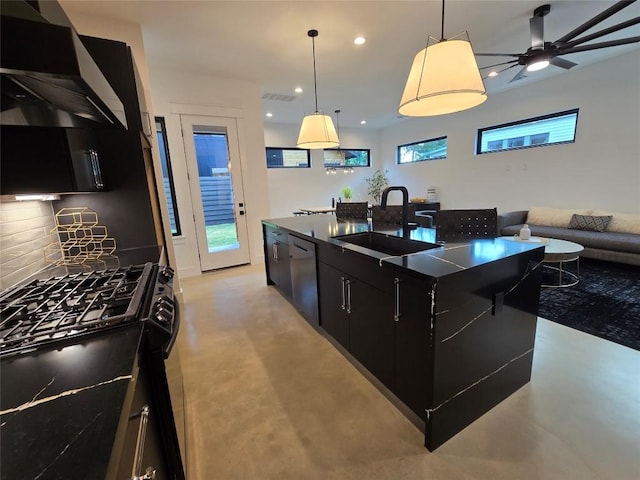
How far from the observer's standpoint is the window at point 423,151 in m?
6.89

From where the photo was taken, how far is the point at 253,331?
2.72 meters

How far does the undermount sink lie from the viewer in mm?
2045

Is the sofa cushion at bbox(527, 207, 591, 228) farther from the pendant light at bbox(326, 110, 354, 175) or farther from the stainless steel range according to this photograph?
the stainless steel range

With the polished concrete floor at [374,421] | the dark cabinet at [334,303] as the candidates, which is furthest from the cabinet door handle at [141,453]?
the dark cabinet at [334,303]

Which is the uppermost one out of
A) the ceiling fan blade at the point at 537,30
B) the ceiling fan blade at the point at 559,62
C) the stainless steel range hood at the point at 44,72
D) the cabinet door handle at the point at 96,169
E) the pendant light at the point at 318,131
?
the ceiling fan blade at the point at 537,30

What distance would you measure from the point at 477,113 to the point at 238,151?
5059 mm

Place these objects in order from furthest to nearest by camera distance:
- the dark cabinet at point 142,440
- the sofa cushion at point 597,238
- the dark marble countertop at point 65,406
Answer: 1. the sofa cushion at point 597,238
2. the dark cabinet at point 142,440
3. the dark marble countertop at point 65,406

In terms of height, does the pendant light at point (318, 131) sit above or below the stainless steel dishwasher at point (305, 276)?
above

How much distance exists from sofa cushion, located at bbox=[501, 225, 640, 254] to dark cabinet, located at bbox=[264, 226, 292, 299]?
3883 mm

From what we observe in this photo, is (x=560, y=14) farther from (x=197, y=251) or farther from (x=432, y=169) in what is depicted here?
(x=197, y=251)

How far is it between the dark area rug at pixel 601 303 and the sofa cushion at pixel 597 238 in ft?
1.07

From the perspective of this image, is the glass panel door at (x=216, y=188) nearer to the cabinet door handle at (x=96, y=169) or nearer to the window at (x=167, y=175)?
the window at (x=167, y=175)

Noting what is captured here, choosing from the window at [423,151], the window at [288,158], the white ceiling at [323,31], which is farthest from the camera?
the window at [288,158]

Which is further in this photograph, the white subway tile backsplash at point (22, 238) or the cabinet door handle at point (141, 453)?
the white subway tile backsplash at point (22, 238)
